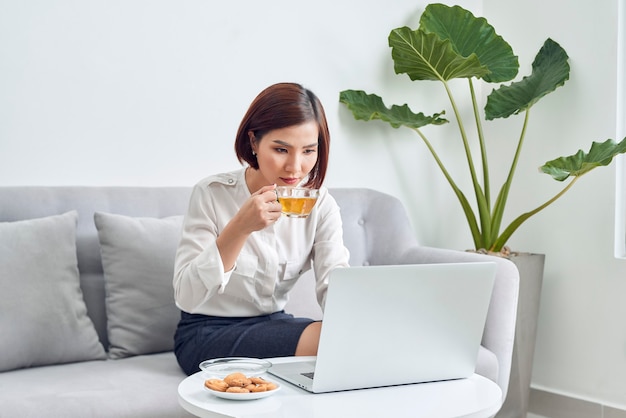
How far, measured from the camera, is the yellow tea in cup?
1.62m

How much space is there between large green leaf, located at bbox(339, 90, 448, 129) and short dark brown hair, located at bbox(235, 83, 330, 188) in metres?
1.16

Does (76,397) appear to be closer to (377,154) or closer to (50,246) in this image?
(50,246)

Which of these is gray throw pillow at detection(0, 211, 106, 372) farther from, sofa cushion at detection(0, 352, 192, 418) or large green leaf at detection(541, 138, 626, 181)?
large green leaf at detection(541, 138, 626, 181)

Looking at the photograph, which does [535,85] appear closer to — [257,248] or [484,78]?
[484,78]

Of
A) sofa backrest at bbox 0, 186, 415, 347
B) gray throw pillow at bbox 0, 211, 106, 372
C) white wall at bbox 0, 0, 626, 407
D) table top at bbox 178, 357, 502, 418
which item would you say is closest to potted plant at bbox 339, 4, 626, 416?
white wall at bbox 0, 0, 626, 407

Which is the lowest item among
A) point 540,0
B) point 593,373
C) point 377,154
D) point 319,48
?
point 593,373

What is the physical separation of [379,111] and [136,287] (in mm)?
1354

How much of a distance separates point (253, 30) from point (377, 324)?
5.81ft

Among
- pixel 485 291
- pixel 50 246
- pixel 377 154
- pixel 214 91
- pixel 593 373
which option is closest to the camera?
pixel 485 291

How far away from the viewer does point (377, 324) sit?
4.63 feet

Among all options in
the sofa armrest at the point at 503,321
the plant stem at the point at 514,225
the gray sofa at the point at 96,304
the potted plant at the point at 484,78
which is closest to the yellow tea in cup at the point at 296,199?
the gray sofa at the point at 96,304

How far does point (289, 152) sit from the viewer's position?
1.87 metres

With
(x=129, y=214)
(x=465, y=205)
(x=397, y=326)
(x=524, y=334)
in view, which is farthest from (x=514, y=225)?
(x=397, y=326)

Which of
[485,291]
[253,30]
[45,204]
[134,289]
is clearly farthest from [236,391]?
[253,30]
